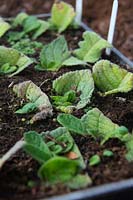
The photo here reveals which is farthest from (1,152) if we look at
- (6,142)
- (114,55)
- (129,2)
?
(129,2)

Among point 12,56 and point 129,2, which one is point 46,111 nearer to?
point 12,56

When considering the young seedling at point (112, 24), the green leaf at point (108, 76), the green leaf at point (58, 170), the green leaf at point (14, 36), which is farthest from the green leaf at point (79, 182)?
the green leaf at point (14, 36)

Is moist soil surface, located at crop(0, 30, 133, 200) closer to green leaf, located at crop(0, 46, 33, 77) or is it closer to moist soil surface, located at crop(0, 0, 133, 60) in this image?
green leaf, located at crop(0, 46, 33, 77)

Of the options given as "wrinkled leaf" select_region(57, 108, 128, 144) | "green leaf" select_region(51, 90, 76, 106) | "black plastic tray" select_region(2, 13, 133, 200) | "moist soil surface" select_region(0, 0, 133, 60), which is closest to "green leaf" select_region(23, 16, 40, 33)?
"moist soil surface" select_region(0, 0, 133, 60)

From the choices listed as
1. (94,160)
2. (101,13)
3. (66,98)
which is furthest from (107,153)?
(101,13)

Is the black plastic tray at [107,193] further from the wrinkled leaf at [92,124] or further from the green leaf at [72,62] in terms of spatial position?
the green leaf at [72,62]

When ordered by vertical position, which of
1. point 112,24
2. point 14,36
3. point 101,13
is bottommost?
point 101,13

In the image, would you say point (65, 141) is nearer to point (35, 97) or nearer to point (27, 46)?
point (35, 97)
